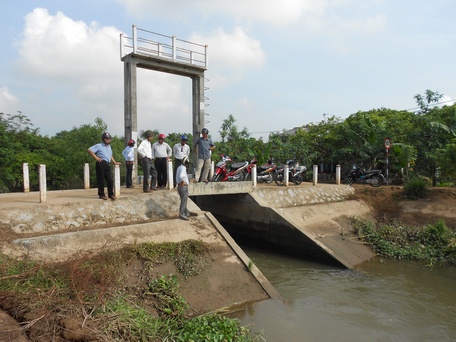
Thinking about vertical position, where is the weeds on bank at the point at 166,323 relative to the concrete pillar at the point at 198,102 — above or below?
below

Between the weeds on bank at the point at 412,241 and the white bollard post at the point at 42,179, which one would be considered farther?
the weeds on bank at the point at 412,241

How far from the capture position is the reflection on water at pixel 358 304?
19.2 ft

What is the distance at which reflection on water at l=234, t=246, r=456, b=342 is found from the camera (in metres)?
5.85

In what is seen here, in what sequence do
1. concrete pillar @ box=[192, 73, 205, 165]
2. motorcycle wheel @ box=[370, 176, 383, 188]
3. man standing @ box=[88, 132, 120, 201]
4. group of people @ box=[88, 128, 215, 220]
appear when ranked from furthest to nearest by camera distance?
motorcycle wheel @ box=[370, 176, 383, 188]
concrete pillar @ box=[192, 73, 205, 165]
group of people @ box=[88, 128, 215, 220]
man standing @ box=[88, 132, 120, 201]

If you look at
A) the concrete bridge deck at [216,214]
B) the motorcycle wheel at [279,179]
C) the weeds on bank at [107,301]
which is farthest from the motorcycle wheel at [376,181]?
the weeds on bank at [107,301]

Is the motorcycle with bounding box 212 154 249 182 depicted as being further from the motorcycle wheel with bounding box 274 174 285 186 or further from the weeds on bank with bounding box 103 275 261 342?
Answer: the weeds on bank with bounding box 103 275 261 342

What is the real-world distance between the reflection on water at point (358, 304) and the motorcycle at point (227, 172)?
3.78 meters

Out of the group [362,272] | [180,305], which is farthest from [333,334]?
[362,272]

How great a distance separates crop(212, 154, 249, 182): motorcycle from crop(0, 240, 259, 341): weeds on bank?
20.4 ft

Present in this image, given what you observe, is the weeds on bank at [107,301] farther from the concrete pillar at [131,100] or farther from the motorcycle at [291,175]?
the motorcycle at [291,175]

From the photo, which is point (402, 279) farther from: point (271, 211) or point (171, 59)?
point (171, 59)

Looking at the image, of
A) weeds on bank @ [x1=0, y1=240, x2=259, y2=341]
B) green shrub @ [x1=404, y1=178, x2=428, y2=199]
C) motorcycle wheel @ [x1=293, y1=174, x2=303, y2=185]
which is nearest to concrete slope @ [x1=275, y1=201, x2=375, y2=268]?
green shrub @ [x1=404, y1=178, x2=428, y2=199]

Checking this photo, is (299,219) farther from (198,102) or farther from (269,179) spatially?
(198,102)

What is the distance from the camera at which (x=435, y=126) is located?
16.0 m
